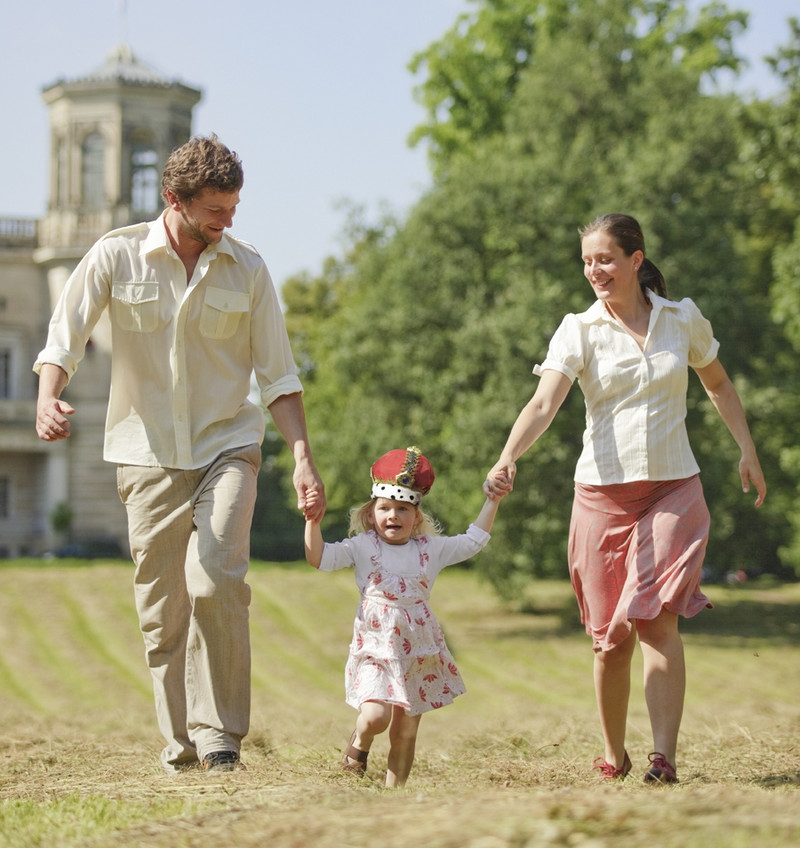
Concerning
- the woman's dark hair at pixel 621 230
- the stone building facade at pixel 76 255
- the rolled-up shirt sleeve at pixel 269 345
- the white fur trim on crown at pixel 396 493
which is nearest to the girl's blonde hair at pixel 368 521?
the white fur trim on crown at pixel 396 493

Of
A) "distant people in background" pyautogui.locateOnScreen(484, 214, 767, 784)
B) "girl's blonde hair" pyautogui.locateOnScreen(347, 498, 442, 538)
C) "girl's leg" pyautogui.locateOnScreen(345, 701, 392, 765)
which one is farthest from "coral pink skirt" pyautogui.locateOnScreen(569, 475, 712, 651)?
"girl's leg" pyautogui.locateOnScreen(345, 701, 392, 765)

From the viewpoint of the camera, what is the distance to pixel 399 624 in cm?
646

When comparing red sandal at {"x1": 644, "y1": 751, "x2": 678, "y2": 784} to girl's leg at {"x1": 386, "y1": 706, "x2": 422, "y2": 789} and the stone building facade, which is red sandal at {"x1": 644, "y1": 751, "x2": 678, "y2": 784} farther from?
the stone building facade

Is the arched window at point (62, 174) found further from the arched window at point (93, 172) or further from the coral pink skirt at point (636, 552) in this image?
the coral pink skirt at point (636, 552)

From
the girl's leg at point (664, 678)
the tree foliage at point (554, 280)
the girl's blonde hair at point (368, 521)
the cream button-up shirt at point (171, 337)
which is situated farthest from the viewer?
the tree foliage at point (554, 280)

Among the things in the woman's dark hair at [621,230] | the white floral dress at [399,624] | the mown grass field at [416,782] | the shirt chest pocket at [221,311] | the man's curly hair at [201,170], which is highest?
the man's curly hair at [201,170]

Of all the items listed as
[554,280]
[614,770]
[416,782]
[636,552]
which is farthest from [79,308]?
[554,280]

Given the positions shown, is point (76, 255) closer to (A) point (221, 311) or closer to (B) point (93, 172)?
(B) point (93, 172)

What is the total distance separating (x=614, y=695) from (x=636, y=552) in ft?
2.35

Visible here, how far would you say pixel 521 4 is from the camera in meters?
35.2

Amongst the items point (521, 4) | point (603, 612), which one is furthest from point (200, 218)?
point (521, 4)

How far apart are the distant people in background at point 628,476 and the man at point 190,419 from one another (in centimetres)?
121

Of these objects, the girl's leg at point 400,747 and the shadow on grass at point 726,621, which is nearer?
the girl's leg at point 400,747

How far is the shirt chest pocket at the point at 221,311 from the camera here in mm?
6492
